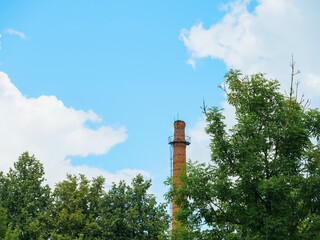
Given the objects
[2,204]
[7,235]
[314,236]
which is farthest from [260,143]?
[2,204]

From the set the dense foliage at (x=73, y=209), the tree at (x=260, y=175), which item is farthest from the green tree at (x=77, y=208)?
the tree at (x=260, y=175)

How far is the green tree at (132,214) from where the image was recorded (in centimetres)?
2773

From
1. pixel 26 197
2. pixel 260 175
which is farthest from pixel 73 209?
pixel 260 175

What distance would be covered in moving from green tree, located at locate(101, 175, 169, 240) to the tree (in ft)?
45.1

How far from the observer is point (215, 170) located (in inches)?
552

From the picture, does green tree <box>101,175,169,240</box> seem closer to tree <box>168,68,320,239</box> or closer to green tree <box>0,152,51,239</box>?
green tree <box>0,152,51,239</box>

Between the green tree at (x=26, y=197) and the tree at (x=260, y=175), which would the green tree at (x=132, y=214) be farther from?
the tree at (x=260, y=175)

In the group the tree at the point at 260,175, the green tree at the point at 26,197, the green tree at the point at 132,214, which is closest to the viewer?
the tree at the point at 260,175

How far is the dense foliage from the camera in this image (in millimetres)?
27953

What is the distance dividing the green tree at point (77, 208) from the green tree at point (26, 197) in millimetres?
1123

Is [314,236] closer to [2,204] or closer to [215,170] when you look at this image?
[215,170]

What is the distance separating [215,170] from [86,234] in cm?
1962

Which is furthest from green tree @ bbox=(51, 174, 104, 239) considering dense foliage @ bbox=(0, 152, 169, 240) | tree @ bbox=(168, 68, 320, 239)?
tree @ bbox=(168, 68, 320, 239)

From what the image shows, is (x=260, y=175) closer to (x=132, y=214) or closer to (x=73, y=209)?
(x=132, y=214)
